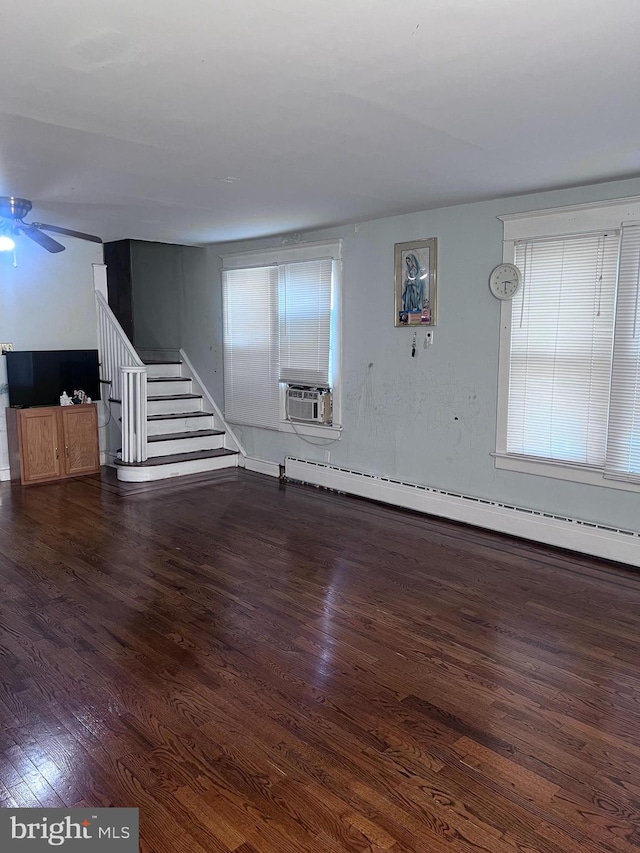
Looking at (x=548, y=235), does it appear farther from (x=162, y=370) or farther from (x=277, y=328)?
(x=162, y=370)

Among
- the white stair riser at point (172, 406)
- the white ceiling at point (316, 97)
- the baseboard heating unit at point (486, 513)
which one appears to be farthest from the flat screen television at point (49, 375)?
the baseboard heating unit at point (486, 513)

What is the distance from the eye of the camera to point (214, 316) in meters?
7.40

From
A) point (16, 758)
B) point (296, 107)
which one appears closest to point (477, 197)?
point (296, 107)

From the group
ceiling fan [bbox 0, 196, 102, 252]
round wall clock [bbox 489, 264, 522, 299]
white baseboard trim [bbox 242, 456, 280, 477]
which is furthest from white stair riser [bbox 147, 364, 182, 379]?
round wall clock [bbox 489, 264, 522, 299]

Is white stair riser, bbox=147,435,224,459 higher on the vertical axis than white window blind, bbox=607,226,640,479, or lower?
lower

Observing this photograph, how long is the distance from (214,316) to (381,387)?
8.82ft

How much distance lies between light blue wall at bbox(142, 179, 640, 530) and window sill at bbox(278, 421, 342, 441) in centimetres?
10

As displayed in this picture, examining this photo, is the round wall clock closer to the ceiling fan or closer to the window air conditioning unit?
the window air conditioning unit

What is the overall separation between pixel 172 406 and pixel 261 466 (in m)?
1.41

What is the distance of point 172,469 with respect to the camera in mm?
6617

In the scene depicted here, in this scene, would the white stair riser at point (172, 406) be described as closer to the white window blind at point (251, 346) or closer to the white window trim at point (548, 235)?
the white window blind at point (251, 346)

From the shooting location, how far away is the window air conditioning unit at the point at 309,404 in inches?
240

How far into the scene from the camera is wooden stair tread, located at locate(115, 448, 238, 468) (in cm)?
646

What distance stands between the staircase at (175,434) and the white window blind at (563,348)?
11.5ft
